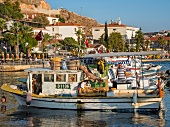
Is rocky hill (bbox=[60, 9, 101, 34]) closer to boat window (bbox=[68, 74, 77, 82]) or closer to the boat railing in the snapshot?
the boat railing

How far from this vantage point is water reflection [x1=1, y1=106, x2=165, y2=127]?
25.8 meters

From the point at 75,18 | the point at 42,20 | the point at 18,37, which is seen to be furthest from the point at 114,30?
the point at 18,37

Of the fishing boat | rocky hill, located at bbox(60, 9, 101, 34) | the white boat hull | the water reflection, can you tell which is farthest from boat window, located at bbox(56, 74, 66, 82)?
rocky hill, located at bbox(60, 9, 101, 34)

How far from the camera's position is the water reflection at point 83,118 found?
84.7 feet

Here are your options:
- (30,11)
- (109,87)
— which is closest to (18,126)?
(109,87)

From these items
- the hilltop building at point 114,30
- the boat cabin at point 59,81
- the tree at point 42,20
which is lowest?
the boat cabin at point 59,81

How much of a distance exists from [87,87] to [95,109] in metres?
1.65

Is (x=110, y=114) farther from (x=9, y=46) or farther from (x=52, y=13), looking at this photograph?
(x=52, y=13)

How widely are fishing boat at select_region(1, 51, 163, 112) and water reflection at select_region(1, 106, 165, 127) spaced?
500 millimetres

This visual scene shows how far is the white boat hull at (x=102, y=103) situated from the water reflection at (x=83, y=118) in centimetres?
35

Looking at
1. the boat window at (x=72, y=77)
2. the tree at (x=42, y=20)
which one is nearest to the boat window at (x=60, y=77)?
the boat window at (x=72, y=77)

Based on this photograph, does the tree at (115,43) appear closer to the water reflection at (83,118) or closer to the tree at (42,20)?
the tree at (42,20)

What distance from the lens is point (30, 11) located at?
154 metres

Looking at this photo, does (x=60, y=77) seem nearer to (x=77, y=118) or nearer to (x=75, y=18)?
(x=77, y=118)
